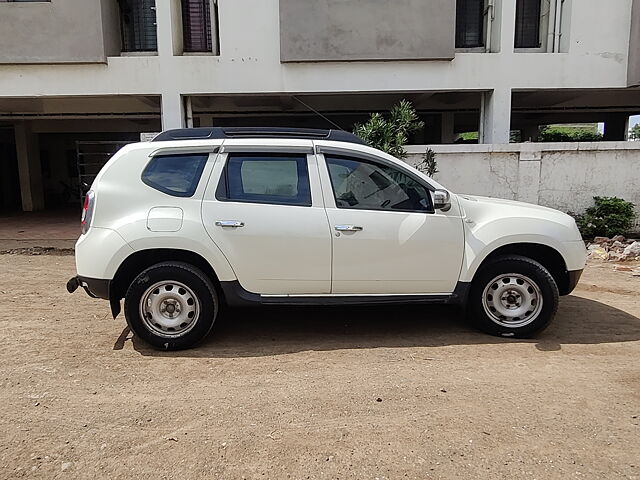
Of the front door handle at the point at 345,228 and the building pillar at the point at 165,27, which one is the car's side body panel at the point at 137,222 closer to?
the front door handle at the point at 345,228

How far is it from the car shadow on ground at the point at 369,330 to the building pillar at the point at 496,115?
5.36m

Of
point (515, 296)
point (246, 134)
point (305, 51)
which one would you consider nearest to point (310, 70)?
point (305, 51)

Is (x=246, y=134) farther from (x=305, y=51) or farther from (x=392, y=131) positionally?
(x=305, y=51)

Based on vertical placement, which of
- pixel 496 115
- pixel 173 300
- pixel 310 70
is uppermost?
pixel 310 70

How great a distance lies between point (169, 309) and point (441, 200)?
2625mm

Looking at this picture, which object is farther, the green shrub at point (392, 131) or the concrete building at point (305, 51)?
the concrete building at point (305, 51)

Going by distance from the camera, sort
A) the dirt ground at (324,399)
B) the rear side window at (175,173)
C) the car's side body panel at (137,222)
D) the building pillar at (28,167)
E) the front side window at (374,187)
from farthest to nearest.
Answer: the building pillar at (28,167) → the front side window at (374,187) → the rear side window at (175,173) → the car's side body panel at (137,222) → the dirt ground at (324,399)

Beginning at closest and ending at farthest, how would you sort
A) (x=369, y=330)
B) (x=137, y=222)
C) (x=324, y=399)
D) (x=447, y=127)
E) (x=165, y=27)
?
(x=324, y=399)
(x=137, y=222)
(x=369, y=330)
(x=165, y=27)
(x=447, y=127)

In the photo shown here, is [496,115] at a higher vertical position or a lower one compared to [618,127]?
higher

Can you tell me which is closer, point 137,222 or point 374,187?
point 137,222

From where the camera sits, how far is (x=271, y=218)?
4.45 m

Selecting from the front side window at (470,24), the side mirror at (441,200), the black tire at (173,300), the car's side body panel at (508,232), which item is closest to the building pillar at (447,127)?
the front side window at (470,24)

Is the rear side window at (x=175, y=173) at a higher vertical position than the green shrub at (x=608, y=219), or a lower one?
higher

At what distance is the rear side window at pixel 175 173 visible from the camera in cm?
448
